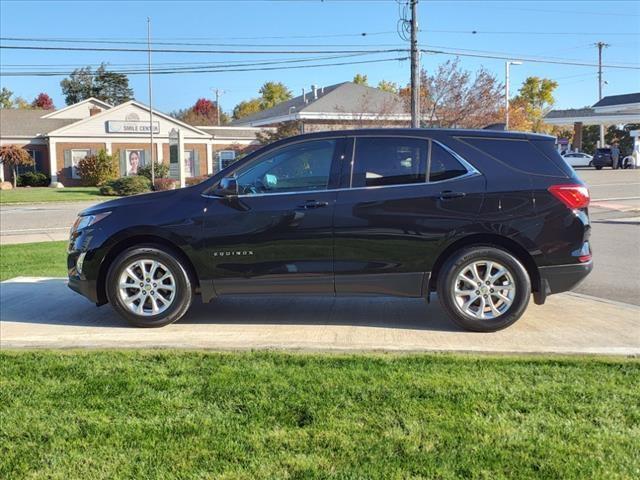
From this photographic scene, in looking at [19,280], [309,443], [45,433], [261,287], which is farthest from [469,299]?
[19,280]

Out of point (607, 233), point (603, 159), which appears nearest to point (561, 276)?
point (607, 233)

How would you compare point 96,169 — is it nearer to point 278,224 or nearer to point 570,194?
point 278,224

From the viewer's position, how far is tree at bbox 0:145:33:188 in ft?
139

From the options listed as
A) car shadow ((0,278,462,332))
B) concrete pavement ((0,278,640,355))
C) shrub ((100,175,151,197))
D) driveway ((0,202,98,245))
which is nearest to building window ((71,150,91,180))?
shrub ((100,175,151,197))

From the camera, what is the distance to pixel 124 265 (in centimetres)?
578

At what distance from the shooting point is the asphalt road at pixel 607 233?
7824mm

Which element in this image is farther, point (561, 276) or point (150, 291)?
point (150, 291)

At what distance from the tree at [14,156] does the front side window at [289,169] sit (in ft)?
138

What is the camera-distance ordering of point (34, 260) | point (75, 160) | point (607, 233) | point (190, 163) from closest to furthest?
point (34, 260) → point (607, 233) → point (75, 160) → point (190, 163)

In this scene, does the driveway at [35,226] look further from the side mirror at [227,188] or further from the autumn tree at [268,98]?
the autumn tree at [268,98]

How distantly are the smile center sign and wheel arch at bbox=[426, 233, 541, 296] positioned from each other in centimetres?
4380

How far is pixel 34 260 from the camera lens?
10594 millimetres

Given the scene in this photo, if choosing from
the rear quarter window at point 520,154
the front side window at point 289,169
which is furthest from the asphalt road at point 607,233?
the front side window at point 289,169

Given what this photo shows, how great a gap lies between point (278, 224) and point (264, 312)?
1230 mm
